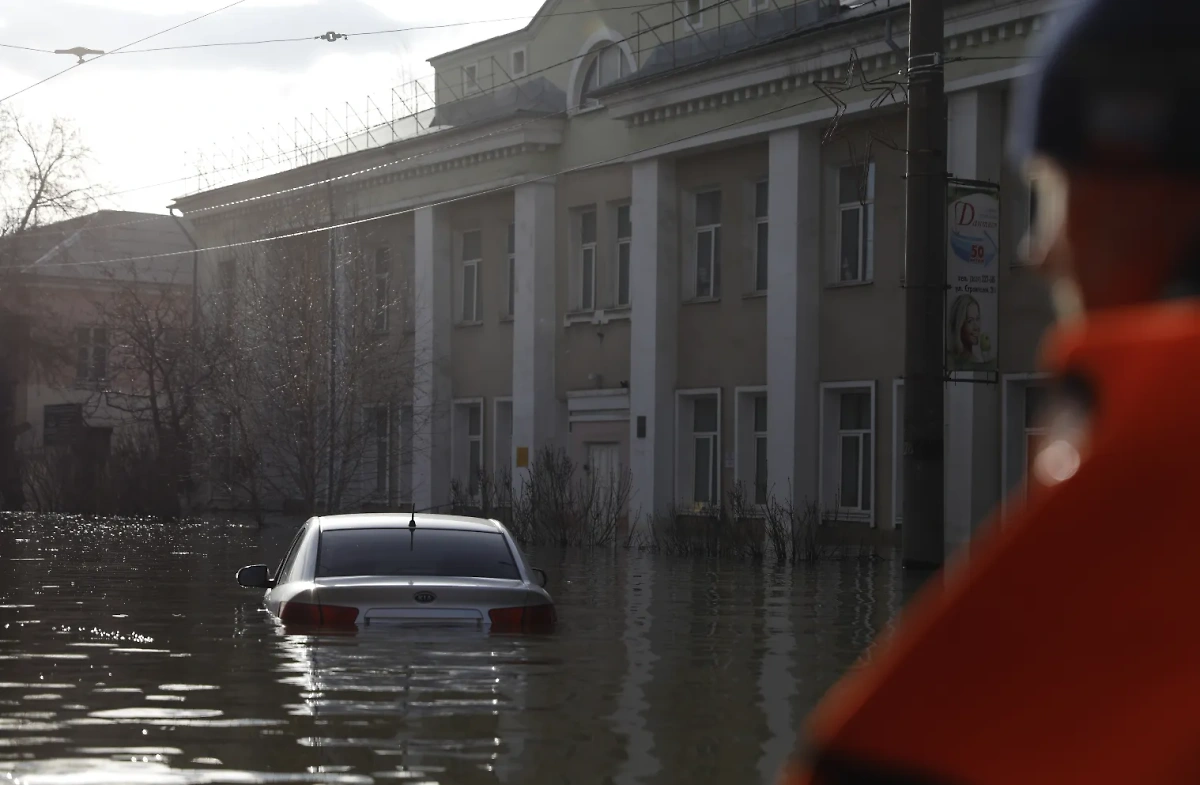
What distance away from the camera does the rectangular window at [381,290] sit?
148ft

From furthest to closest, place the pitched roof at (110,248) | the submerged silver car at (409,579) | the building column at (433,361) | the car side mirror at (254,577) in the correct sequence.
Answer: the pitched roof at (110,248) → the building column at (433,361) → the car side mirror at (254,577) → the submerged silver car at (409,579)

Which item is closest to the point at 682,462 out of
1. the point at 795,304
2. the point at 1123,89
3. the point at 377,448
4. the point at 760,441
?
the point at 760,441

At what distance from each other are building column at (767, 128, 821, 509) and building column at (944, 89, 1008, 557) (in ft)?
11.6

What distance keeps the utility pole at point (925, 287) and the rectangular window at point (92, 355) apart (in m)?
51.7

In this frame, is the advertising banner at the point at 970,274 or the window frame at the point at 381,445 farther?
the window frame at the point at 381,445

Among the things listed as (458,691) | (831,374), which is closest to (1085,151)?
(458,691)

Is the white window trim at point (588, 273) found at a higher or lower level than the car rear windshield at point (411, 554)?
higher

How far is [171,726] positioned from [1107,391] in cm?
890

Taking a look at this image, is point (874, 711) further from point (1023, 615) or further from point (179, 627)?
point (179, 627)

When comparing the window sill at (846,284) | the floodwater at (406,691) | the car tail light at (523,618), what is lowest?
the floodwater at (406,691)

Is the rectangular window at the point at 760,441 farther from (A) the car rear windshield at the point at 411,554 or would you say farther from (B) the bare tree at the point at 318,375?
(A) the car rear windshield at the point at 411,554

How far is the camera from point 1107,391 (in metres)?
1.12

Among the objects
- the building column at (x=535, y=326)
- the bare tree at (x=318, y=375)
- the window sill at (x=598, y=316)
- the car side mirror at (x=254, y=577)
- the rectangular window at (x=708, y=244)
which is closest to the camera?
the car side mirror at (x=254, y=577)

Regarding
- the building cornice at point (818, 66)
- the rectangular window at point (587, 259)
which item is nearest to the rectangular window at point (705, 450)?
the rectangular window at point (587, 259)
